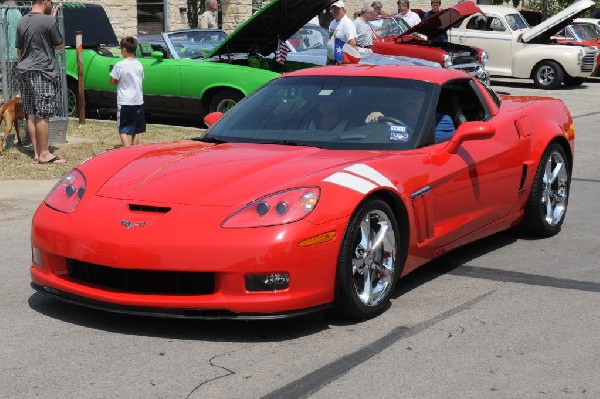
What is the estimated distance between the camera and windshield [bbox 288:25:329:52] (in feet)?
55.7

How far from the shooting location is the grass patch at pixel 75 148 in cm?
1067

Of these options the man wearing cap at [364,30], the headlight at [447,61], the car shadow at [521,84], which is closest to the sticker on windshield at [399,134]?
the man wearing cap at [364,30]

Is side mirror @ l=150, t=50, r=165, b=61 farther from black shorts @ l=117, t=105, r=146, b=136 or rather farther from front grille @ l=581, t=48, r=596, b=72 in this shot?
front grille @ l=581, t=48, r=596, b=72

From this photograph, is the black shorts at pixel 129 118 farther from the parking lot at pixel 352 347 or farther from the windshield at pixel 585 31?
the windshield at pixel 585 31

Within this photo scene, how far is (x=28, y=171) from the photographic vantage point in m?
10.7

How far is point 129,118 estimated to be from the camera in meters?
11.7

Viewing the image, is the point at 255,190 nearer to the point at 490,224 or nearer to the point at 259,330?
the point at 259,330

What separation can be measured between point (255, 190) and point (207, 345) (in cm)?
80

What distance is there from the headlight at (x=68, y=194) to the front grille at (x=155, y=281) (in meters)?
0.46

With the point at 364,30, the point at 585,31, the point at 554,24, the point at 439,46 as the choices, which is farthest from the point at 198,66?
the point at 585,31

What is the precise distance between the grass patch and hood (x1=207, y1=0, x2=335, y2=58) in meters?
1.32

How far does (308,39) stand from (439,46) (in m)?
2.94

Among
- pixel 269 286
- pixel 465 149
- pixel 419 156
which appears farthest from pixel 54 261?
pixel 465 149

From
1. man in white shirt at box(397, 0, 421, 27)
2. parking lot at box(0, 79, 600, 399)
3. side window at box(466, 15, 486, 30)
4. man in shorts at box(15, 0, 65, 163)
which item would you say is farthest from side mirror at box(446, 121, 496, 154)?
side window at box(466, 15, 486, 30)
